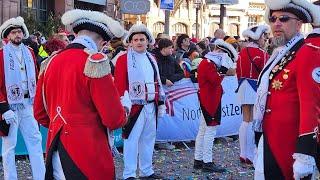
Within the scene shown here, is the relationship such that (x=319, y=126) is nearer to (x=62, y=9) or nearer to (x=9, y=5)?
(x=9, y=5)

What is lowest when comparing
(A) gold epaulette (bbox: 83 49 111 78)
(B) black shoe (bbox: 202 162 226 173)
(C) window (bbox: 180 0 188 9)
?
(B) black shoe (bbox: 202 162 226 173)

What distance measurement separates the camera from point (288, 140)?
13.4ft

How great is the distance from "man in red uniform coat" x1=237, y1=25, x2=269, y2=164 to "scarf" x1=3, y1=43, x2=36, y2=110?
3115 millimetres

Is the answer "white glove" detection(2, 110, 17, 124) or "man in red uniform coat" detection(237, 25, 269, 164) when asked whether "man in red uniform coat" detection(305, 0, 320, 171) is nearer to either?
"white glove" detection(2, 110, 17, 124)

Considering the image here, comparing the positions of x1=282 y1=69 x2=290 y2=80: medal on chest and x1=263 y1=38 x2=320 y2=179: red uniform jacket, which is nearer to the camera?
x1=263 y1=38 x2=320 y2=179: red uniform jacket

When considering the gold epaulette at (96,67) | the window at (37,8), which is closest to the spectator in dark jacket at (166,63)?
the gold epaulette at (96,67)

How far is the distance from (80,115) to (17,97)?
2827mm

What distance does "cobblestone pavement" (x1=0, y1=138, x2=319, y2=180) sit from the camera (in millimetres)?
7961

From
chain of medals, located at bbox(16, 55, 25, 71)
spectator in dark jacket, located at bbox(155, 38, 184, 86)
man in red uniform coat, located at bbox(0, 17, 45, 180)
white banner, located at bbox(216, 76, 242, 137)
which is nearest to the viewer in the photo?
man in red uniform coat, located at bbox(0, 17, 45, 180)

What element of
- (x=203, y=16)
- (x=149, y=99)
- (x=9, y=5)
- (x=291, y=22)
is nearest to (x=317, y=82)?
(x=291, y=22)

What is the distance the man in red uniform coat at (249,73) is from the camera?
27.4ft

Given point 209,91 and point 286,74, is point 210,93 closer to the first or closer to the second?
point 209,91

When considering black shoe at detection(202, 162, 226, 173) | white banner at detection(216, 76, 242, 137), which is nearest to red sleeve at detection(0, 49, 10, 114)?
black shoe at detection(202, 162, 226, 173)

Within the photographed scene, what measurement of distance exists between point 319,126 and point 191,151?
6027mm
